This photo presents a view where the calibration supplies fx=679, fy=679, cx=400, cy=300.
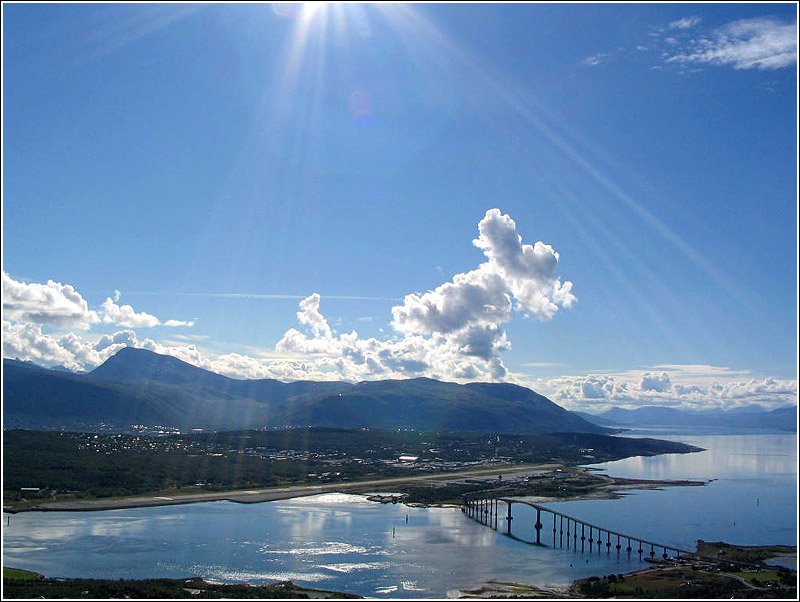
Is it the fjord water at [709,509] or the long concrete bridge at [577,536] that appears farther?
the fjord water at [709,509]

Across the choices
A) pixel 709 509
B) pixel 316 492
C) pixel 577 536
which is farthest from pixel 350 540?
pixel 709 509

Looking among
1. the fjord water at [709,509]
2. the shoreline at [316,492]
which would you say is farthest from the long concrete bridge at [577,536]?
the shoreline at [316,492]

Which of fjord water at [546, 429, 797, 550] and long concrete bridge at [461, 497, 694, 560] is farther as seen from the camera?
fjord water at [546, 429, 797, 550]

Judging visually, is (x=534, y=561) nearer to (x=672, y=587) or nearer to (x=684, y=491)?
(x=672, y=587)

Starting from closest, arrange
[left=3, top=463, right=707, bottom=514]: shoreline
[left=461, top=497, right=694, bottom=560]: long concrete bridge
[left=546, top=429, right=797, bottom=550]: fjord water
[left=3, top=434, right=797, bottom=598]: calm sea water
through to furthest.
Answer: [left=3, top=434, right=797, bottom=598]: calm sea water, [left=461, top=497, right=694, bottom=560]: long concrete bridge, [left=546, top=429, right=797, bottom=550]: fjord water, [left=3, top=463, right=707, bottom=514]: shoreline

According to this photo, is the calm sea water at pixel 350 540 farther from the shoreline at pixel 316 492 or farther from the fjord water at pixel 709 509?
the shoreline at pixel 316 492

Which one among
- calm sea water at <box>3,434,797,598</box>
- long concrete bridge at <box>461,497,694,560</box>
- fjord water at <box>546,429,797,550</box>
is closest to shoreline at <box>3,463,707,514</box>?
calm sea water at <box>3,434,797,598</box>

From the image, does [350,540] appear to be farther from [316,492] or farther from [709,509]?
[709,509]

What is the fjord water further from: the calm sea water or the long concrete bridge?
the long concrete bridge
